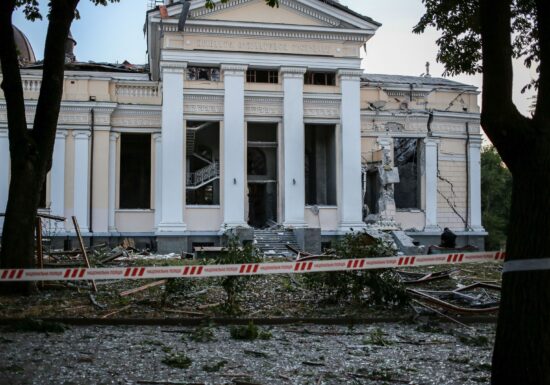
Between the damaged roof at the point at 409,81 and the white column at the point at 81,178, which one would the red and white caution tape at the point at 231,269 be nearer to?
the white column at the point at 81,178

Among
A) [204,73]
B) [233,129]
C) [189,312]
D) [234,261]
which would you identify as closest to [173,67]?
[204,73]

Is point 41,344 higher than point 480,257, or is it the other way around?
point 480,257

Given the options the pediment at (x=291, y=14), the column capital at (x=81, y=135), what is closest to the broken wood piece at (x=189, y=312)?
the pediment at (x=291, y=14)

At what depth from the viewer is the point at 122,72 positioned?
105 feet

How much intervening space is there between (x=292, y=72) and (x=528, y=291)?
2393 cm

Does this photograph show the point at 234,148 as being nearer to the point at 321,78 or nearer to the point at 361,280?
the point at 321,78

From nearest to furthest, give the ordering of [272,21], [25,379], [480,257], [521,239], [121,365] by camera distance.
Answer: [521,239] < [25,379] < [121,365] < [480,257] < [272,21]

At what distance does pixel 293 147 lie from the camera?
27.9 meters

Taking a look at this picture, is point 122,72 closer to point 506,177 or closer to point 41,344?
point 41,344

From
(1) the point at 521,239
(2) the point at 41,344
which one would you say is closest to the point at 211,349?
(2) the point at 41,344

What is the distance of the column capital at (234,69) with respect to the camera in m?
27.5

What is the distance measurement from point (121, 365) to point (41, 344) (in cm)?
162

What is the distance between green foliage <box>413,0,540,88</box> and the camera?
33.9 feet

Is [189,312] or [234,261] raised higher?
[234,261]
